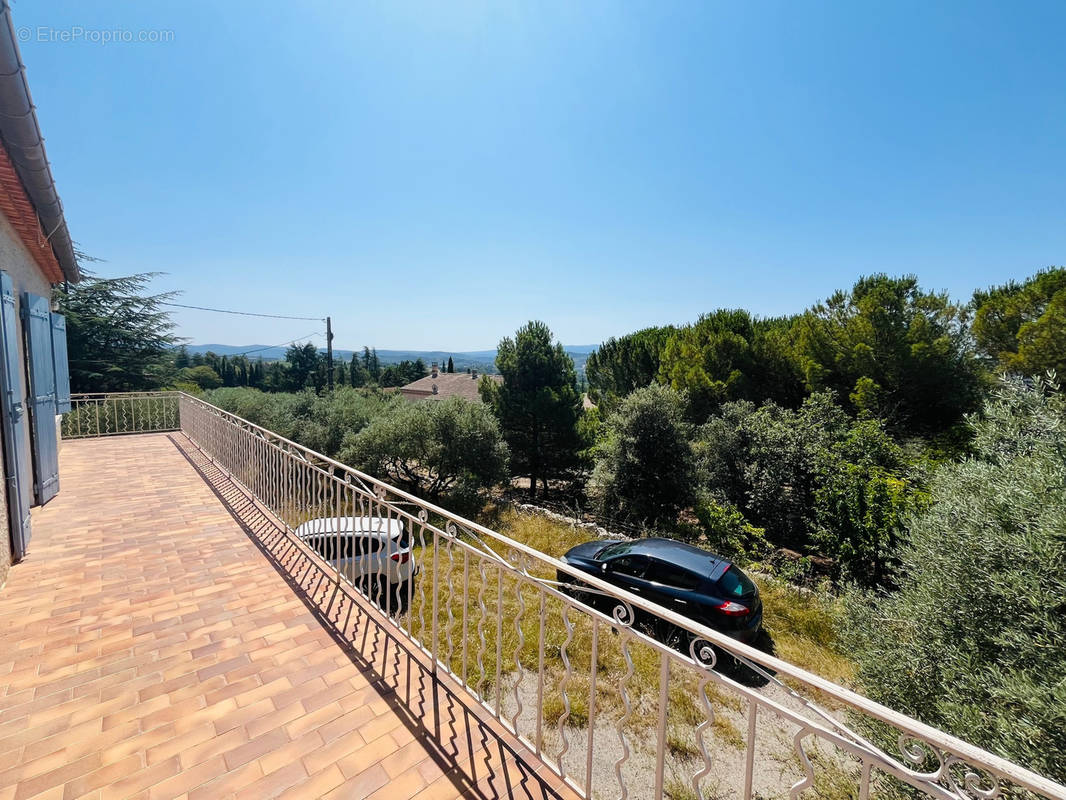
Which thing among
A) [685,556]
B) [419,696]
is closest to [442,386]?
[685,556]

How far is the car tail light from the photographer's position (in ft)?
17.8

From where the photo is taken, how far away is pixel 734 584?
5688 mm

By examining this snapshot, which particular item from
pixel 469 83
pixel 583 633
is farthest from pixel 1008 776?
pixel 469 83

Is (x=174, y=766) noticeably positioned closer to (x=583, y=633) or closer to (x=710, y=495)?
(x=583, y=633)

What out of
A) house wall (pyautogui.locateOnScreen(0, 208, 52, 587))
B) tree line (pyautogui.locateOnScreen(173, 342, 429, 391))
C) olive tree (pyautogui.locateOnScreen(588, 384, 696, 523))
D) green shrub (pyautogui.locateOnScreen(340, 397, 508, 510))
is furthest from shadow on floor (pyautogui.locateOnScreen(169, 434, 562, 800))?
tree line (pyautogui.locateOnScreen(173, 342, 429, 391))

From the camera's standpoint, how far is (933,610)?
346 centimetres

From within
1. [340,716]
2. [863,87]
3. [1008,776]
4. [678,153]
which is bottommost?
[340,716]

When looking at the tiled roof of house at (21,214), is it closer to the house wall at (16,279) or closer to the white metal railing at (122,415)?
the house wall at (16,279)

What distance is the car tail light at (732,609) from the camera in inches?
214

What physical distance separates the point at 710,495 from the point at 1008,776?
42.9 ft

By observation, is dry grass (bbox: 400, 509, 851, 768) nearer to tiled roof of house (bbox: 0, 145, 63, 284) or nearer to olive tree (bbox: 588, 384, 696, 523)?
tiled roof of house (bbox: 0, 145, 63, 284)

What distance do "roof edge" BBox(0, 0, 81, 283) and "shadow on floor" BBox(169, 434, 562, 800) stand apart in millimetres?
3213

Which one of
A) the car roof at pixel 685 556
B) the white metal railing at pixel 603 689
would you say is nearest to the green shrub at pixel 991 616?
the white metal railing at pixel 603 689

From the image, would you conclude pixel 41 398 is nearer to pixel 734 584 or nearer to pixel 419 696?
pixel 419 696
